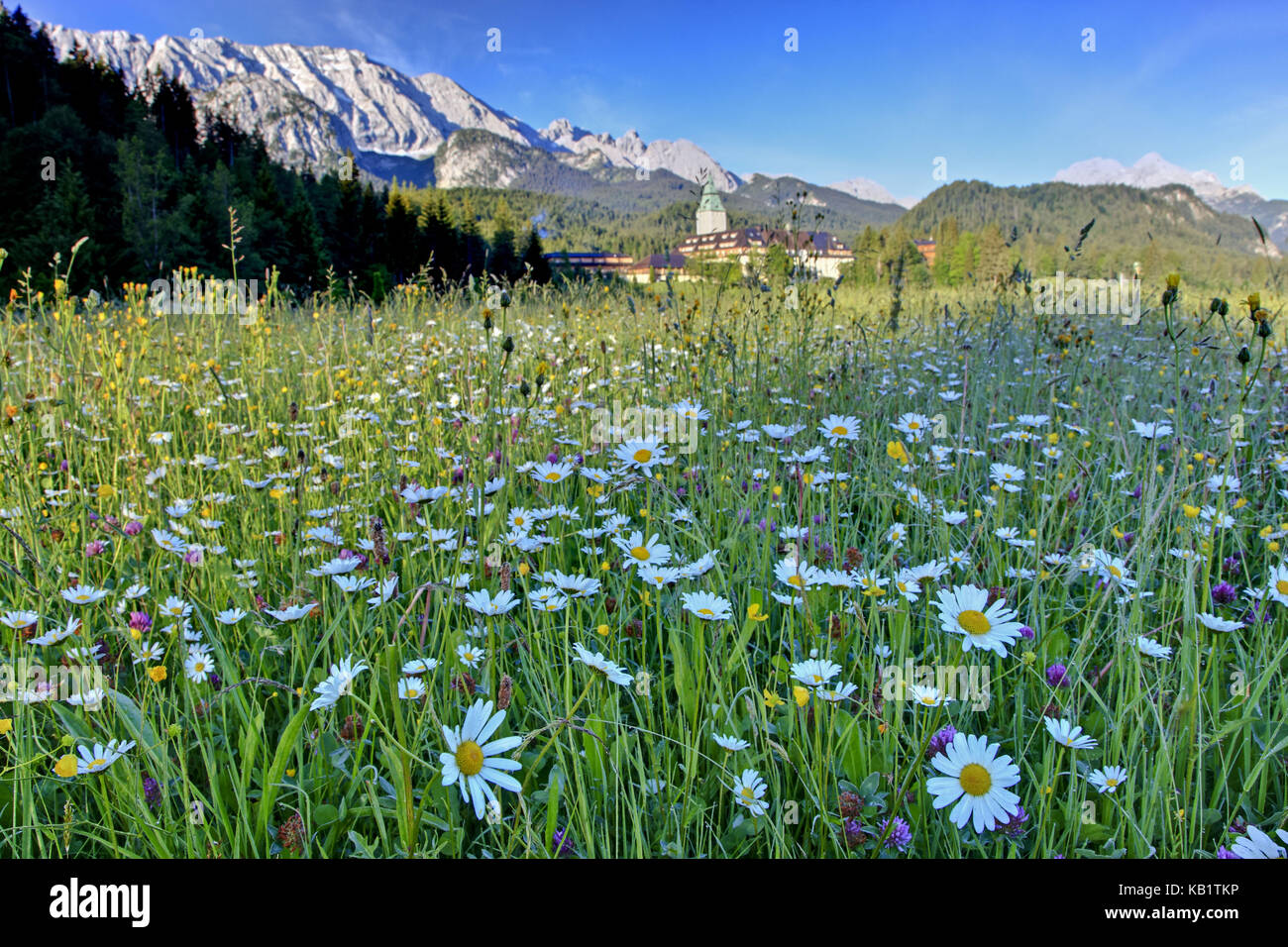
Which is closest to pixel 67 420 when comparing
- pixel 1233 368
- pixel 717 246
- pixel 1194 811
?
pixel 1194 811

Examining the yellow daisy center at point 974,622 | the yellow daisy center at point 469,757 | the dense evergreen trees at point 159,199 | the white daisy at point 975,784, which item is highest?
the dense evergreen trees at point 159,199

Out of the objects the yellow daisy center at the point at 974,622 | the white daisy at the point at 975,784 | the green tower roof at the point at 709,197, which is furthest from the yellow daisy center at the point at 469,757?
the green tower roof at the point at 709,197

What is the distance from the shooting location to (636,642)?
1445mm

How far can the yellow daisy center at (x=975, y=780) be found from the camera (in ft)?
2.73

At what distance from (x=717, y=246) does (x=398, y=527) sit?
4.13 meters

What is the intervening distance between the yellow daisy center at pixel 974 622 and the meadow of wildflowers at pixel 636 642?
0.8 inches

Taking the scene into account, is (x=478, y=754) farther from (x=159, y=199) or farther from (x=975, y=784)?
(x=159, y=199)

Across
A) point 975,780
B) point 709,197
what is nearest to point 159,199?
point 709,197

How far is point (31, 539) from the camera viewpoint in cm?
167

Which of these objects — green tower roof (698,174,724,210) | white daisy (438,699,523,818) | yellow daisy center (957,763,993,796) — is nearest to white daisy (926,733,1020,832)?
yellow daisy center (957,763,993,796)

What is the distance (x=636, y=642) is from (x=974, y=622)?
711 millimetres

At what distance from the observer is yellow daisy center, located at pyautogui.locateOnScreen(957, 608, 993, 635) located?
0.97 m

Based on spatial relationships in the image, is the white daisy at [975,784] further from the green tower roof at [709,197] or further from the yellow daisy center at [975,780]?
the green tower roof at [709,197]

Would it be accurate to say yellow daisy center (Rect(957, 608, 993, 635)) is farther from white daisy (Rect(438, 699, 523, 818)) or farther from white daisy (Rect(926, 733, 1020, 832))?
white daisy (Rect(438, 699, 523, 818))
